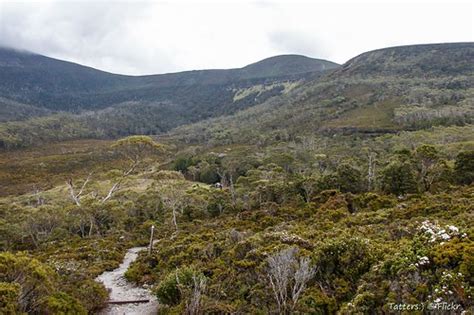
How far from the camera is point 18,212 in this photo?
47.2 metres

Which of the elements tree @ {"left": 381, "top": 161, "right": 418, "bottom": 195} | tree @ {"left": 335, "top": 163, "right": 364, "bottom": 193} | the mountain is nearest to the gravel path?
tree @ {"left": 335, "top": 163, "right": 364, "bottom": 193}

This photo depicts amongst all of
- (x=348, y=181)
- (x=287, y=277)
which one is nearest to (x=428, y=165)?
(x=348, y=181)

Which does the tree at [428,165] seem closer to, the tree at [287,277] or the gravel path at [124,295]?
the tree at [287,277]

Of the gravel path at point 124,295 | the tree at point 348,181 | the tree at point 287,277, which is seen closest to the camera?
the tree at point 287,277

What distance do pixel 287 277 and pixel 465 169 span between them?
1203 inches

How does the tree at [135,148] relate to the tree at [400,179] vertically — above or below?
above

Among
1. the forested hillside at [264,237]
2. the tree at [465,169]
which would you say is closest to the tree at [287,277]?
the forested hillside at [264,237]

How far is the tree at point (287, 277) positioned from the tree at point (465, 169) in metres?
29.0

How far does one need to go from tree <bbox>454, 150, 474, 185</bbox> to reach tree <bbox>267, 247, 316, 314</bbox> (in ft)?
95.2

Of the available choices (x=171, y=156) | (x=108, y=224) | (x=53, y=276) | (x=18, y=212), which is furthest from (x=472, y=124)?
(x=53, y=276)

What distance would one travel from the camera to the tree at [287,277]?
14773 millimetres

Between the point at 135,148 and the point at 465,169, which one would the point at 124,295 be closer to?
the point at 135,148

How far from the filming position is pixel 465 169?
127ft

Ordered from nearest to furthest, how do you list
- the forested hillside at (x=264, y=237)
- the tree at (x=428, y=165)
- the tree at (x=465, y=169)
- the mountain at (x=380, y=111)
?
the forested hillside at (x=264, y=237), the tree at (x=465, y=169), the tree at (x=428, y=165), the mountain at (x=380, y=111)
